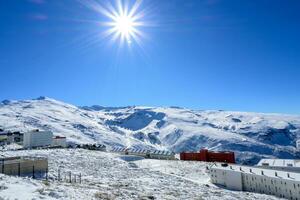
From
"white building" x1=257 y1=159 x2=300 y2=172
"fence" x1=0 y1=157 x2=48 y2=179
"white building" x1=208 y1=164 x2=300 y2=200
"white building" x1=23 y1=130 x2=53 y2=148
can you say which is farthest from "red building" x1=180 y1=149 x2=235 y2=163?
"fence" x1=0 y1=157 x2=48 y2=179

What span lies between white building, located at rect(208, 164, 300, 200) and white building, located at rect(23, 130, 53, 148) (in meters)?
60.4

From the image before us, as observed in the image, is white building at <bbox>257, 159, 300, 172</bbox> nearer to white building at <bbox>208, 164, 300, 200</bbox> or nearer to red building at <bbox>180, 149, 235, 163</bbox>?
red building at <bbox>180, 149, 235, 163</bbox>

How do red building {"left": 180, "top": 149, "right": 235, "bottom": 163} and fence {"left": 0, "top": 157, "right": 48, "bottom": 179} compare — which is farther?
red building {"left": 180, "top": 149, "right": 235, "bottom": 163}

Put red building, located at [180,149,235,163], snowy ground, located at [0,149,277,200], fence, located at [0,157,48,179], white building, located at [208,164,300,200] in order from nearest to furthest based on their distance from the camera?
snowy ground, located at [0,149,277,200]
fence, located at [0,157,48,179]
white building, located at [208,164,300,200]
red building, located at [180,149,235,163]

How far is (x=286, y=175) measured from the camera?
186 feet

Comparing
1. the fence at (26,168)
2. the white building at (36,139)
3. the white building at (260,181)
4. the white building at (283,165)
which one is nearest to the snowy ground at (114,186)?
the fence at (26,168)

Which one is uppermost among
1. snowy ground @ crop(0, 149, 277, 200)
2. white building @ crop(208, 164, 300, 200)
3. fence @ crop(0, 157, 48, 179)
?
fence @ crop(0, 157, 48, 179)

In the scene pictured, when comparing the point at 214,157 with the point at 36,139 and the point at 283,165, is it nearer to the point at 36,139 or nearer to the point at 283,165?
the point at 283,165

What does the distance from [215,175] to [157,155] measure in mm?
48184

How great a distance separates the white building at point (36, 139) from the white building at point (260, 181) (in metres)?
60.4

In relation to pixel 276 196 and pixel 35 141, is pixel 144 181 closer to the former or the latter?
pixel 276 196

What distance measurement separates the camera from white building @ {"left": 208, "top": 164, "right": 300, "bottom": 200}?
52.7 metres

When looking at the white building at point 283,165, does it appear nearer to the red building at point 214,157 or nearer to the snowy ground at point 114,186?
the red building at point 214,157

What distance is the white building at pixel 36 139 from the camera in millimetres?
101938
